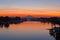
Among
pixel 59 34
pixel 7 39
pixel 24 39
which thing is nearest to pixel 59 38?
pixel 59 34

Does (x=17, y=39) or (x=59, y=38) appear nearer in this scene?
(x=59, y=38)

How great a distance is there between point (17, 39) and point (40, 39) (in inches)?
93.4

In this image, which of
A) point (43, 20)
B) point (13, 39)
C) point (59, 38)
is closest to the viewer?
point (59, 38)

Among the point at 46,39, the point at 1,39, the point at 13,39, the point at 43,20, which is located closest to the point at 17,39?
the point at 13,39

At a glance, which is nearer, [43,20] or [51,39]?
[51,39]

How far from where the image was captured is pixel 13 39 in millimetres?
18750

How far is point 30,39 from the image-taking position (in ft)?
61.7

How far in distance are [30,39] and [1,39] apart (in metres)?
3.01

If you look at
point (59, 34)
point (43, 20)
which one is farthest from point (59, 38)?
point (43, 20)

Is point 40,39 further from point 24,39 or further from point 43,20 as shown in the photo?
point 43,20

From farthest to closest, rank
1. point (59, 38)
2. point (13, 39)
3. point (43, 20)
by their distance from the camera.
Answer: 1. point (43, 20)
2. point (13, 39)
3. point (59, 38)

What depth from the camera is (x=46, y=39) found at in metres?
19.1

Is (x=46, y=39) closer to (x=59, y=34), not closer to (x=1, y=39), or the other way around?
(x=59, y=34)

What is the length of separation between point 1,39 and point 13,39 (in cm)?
131
